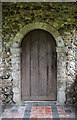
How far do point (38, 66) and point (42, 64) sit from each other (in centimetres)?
14

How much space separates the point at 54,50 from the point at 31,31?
89 cm

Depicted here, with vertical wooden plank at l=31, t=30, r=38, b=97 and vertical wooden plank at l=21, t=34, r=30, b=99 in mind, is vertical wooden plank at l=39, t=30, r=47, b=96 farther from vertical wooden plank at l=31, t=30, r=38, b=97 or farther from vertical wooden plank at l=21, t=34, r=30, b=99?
vertical wooden plank at l=21, t=34, r=30, b=99

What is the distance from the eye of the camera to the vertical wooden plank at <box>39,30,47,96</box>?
4398 millimetres

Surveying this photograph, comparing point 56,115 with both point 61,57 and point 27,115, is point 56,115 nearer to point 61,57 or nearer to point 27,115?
point 27,115

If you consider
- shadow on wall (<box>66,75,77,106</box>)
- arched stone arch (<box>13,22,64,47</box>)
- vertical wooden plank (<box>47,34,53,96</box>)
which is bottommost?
shadow on wall (<box>66,75,77,106</box>)

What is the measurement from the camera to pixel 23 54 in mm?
4445

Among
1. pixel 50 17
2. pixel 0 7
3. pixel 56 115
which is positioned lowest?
pixel 56 115

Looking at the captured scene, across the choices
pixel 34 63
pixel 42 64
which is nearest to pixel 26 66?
pixel 34 63

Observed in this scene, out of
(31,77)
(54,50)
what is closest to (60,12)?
(54,50)

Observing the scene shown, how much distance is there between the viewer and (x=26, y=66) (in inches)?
176

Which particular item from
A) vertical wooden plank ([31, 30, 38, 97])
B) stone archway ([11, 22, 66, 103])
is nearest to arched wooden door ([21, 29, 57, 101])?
vertical wooden plank ([31, 30, 38, 97])

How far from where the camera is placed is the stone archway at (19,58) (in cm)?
422

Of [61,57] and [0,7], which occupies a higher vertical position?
[0,7]

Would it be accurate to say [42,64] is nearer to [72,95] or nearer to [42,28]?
[42,28]
